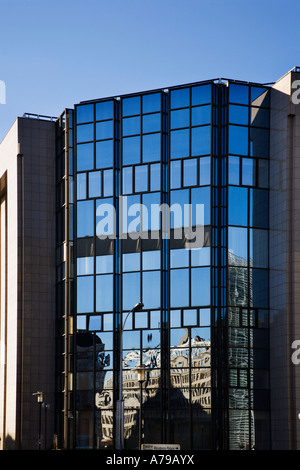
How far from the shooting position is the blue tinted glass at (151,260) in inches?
1938

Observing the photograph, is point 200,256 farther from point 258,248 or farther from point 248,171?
point 248,171

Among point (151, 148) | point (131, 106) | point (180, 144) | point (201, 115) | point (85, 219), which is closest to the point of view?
point (201, 115)

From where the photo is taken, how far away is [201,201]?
48.8m

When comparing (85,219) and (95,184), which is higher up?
(95,184)

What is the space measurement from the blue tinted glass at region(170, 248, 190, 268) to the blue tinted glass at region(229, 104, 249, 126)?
9.28 meters

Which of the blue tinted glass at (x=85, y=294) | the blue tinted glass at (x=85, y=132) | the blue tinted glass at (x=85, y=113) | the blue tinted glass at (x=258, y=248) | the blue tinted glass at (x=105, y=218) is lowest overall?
the blue tinted glass at (x=85, y=294)

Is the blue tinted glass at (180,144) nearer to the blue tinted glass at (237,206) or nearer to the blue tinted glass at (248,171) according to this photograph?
the blue tinted glass at (248,171)

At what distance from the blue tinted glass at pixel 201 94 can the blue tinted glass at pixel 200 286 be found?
11.3 m

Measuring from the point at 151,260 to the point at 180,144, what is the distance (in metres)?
8.06

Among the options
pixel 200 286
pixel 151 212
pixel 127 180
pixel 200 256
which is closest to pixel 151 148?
pixel 127 180

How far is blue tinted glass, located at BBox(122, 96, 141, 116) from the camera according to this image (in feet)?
168

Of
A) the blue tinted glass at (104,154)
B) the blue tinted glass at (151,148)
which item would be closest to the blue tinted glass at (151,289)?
the blue tinted glass at (151,148)

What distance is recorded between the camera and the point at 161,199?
163 ft
